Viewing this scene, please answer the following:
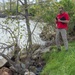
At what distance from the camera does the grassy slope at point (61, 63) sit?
8.88 metres

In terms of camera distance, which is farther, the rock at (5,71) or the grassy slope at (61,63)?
the rock at (5,71)

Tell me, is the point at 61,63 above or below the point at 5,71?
above

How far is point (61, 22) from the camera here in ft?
34.6

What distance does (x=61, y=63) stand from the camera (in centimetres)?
1006

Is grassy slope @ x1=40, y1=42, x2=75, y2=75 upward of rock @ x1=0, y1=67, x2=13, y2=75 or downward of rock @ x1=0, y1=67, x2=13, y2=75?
upward

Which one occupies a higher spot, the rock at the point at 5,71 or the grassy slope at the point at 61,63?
the grassy slope at the point at 61,63

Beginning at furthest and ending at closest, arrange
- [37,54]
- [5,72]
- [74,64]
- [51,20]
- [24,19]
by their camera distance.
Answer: [51,20]
[37,54]
[24,19]
[5,72]
[74,64]

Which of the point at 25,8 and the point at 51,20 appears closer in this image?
the point at 25,8

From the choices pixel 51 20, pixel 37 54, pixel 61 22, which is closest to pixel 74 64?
pixel 61 22

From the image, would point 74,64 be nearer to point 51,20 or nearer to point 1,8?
point 1,8

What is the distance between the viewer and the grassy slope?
8883 millimetres

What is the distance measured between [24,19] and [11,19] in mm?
798

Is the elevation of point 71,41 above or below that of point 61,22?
below

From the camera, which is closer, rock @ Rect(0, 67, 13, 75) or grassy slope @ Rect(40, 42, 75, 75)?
grassy slope @ Rect(40, 42, 75, 75)
